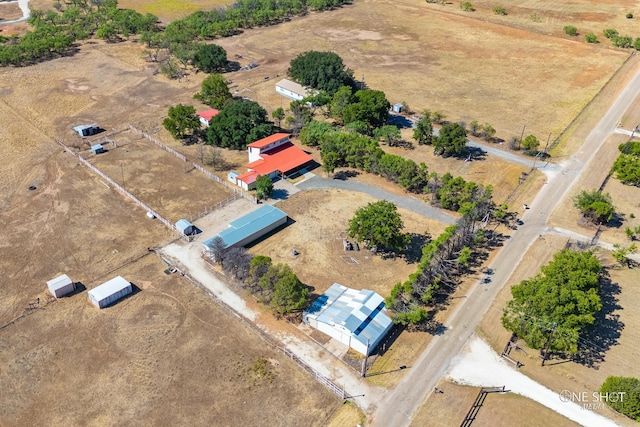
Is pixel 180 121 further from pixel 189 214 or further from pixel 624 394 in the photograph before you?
pixel 624 394

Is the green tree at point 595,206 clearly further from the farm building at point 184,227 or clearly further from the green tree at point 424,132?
Answer: the farm building at point 184,227

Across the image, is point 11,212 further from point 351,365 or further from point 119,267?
point 351,365

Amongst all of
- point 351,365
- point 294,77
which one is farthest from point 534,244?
point 294,77

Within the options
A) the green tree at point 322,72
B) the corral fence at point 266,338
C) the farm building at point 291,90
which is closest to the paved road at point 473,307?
the corral fence at point 266,338

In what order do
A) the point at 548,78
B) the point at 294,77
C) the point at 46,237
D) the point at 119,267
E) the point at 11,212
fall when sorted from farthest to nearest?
the point at 548,78
the point at 294,77
the point at 11,212
the point at 46,237
the point at 119,267

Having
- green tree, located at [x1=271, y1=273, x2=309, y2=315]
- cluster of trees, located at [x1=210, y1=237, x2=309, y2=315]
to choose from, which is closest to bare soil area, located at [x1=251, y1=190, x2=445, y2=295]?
cluster of trees, located at [x1=210, y1=237, x2=309, y2=315]

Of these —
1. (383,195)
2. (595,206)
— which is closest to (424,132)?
(383,195)

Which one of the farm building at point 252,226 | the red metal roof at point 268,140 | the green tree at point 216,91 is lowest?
the farm building at point 252,226
